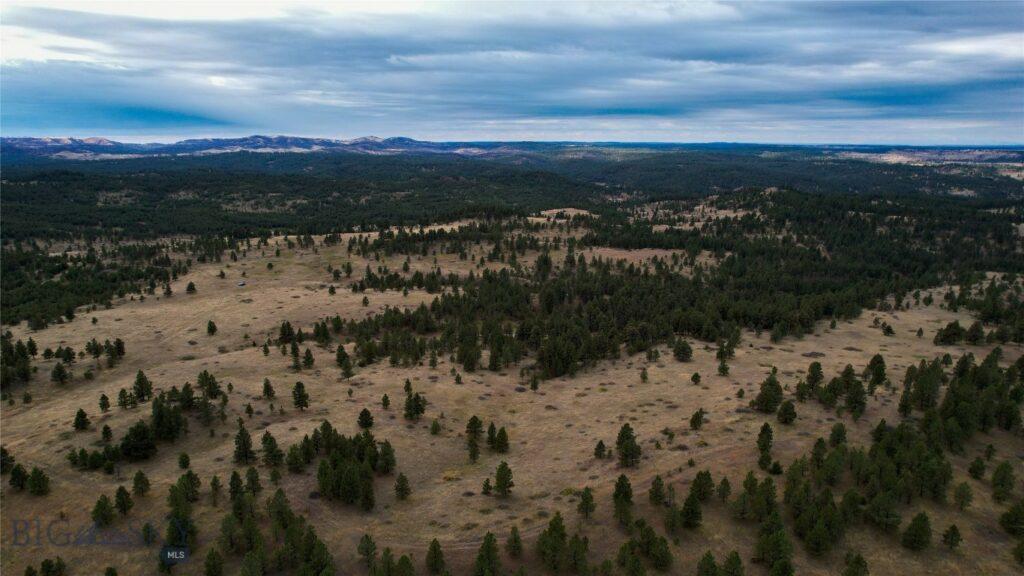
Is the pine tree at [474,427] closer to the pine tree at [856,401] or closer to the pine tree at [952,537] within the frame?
the pine tree at [952,537]

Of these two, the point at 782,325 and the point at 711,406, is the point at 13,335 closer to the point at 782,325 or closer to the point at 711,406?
the point at 711,406

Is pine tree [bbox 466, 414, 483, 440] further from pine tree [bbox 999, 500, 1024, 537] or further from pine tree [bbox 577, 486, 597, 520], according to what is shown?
pine tree [bbox 999, 500, 1024, 537]

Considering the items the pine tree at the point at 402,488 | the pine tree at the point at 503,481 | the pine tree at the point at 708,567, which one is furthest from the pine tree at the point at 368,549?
the pine tree at the point at 708,567

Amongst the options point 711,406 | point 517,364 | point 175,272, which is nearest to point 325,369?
point 517,364

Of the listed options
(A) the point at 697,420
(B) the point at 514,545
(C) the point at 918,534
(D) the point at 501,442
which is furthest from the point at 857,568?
(D) the point at 501,442

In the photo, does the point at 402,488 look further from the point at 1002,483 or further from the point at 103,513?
the point at 1002,483
